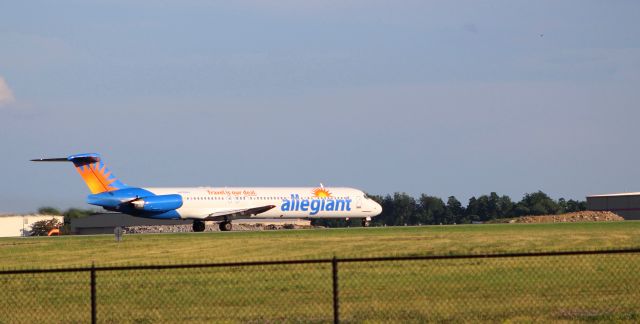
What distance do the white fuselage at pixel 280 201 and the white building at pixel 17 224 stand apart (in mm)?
20206

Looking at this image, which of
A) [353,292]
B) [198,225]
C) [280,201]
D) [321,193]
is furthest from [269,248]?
[321,193]

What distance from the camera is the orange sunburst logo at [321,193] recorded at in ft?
260

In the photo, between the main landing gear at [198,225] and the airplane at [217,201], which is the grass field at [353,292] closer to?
the airplane at [217,201]

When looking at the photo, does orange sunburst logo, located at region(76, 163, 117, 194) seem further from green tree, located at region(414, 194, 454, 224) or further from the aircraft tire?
green tree, located at region(414, 194, 454, 224)

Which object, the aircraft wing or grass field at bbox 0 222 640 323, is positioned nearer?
grass field at bbox 0 222 640 323

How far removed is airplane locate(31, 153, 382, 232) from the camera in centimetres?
7012

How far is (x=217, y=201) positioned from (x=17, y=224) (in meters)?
25.3

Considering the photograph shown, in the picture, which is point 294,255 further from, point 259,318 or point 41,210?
point 41,210

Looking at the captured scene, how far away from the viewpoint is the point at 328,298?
22.9 m

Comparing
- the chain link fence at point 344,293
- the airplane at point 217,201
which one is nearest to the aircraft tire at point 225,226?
the airplane at point 217,201

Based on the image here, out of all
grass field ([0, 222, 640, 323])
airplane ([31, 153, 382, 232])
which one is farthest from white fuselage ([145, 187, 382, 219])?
grass field ([0, 222, 640, 323])

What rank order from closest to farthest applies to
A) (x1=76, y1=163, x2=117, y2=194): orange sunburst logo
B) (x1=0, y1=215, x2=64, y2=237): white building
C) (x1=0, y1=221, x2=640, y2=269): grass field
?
(x1=0, y1=221, x2=640, y2=269): grass field, (x1=76, y1=163, x2=117, y2=194): orange sunburst logo, (x1=0, y1=215, x2=64, y2=237): white building

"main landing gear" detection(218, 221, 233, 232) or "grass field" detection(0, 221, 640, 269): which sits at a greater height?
"main landing gear" detection(218, 221, 233, 232)

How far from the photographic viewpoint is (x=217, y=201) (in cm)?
7444
